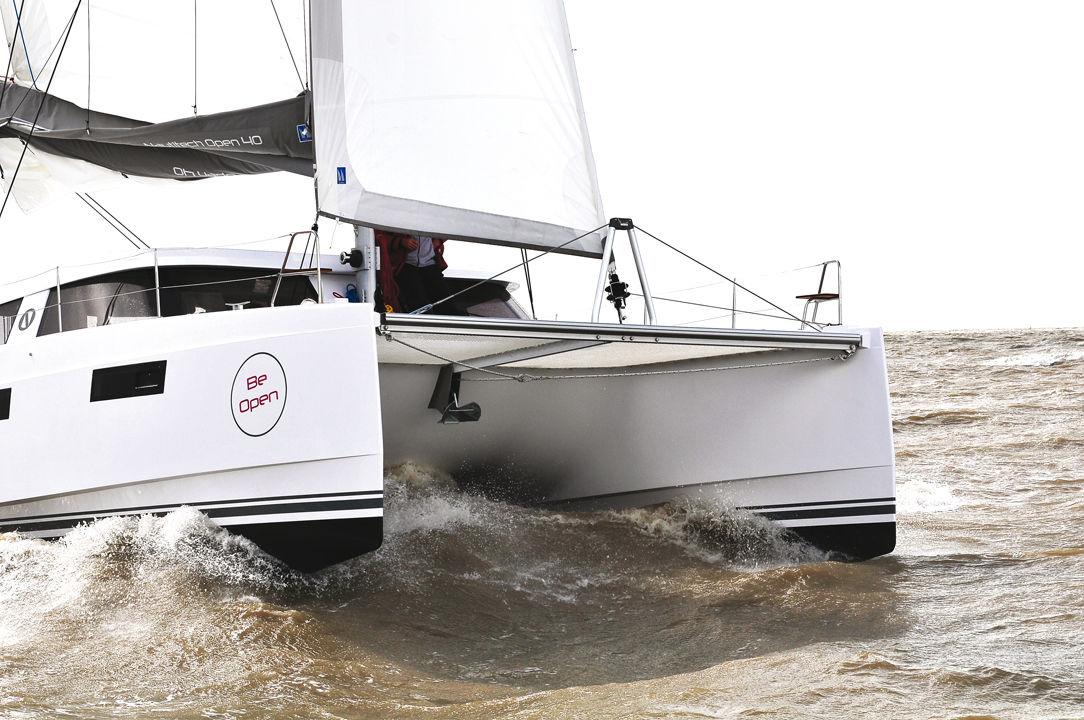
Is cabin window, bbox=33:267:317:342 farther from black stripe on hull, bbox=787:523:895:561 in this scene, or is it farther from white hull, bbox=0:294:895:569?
black stripe on hull, bbox=787:523:895:561

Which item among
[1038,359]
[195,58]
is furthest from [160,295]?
[1038,359]

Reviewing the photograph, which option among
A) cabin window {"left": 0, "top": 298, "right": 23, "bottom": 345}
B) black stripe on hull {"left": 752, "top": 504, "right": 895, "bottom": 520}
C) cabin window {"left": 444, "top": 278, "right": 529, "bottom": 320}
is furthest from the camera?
cabin window {"left": 444, "top": 278, "right": 529, "bottom": 320}

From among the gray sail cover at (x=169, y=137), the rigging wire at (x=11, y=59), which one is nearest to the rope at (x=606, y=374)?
the gray sail cover at (x=169, y=137)

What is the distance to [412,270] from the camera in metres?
6.07

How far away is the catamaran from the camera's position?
462 cm

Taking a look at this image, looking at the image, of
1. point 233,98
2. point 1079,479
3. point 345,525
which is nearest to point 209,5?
point 233,98

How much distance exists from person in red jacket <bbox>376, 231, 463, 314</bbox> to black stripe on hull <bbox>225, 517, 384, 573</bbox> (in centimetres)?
172

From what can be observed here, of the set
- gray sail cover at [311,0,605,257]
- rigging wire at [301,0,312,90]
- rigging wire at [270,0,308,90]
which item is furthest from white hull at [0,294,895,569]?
rigging wire at [270,0,308,90]

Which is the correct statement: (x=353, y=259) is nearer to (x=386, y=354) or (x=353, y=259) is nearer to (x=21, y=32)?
(x=386, y=354)

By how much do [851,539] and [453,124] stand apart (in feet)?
10.5

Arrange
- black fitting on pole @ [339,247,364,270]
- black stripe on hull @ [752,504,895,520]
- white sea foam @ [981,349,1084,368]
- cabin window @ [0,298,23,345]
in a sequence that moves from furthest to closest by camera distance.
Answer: white sea foam @ [981,349,1084,368]
cabin window @ [0,298,23,345]
black fitting on pole @ [339,247,364,270]
black stripe on hull @ [752,504,895,520]

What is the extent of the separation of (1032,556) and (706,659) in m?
2.62

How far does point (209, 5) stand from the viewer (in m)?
6.43

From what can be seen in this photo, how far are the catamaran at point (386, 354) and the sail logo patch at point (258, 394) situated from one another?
1 cm
